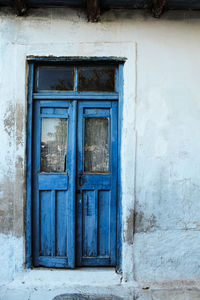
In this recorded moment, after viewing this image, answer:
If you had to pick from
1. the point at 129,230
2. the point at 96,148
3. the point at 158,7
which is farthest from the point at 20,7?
the point at 129,230

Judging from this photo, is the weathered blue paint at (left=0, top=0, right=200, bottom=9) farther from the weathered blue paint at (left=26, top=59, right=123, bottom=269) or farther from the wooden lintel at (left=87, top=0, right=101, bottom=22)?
the weathered blue paint at (left=26, top=59, right=123, bottom=269)

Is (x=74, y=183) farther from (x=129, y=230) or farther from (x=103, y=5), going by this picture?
(x=103, y=5)

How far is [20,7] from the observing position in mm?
2762

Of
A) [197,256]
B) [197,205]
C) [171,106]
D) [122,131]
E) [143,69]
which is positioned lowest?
[197,256]

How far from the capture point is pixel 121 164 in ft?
9.78

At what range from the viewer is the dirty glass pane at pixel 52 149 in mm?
3096

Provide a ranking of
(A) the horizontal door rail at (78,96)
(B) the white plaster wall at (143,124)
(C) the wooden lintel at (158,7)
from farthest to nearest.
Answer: (A) the horizontal door rail at (78,96)
(B) the white plaster wall at (143,124)
(C) the wooden lintel at (158,7)

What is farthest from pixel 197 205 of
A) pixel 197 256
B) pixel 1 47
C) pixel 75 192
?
pixel 1 47

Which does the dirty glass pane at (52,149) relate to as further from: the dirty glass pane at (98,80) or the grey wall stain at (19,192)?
the dirty glass pane at (98,80)

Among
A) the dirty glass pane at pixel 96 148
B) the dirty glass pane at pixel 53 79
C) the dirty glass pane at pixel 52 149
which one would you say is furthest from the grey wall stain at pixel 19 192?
the dirty glass pane at pixel 53 79

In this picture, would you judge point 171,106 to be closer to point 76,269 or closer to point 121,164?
point 121,164

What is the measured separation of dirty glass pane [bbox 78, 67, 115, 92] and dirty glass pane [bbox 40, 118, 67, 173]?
559 millimetres

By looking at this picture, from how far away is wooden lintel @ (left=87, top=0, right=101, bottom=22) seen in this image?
2649mm

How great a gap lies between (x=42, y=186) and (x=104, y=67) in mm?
1811
